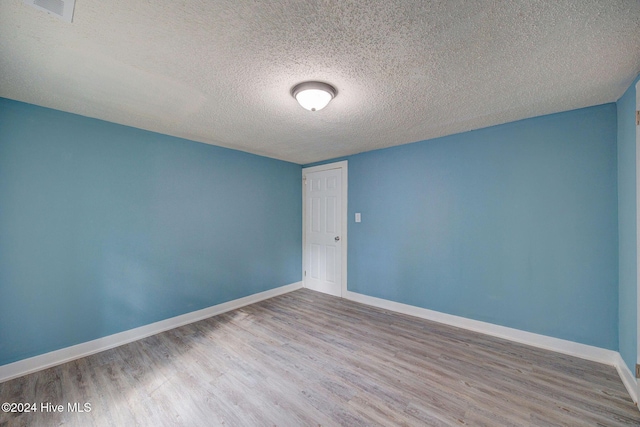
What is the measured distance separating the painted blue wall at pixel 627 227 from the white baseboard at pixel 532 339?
126mm

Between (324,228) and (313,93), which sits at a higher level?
(313,93)

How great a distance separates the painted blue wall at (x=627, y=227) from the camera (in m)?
1.80

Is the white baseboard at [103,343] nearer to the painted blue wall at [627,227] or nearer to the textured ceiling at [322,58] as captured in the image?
the textured ceiling at [322,58]

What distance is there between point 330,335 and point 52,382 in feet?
8.07

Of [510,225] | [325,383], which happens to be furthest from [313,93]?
[510,225]

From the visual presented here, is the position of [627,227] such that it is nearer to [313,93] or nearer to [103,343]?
[313,93]

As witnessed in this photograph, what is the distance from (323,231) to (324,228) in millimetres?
62

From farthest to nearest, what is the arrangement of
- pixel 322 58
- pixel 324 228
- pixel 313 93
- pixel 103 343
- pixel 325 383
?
1. pixel 324 228
2. pixel 103 343
3. pixel 325 383
4. pixel 313 93
5. pixel 322 58

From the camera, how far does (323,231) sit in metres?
4.41

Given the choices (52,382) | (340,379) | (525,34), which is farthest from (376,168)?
(52,382)

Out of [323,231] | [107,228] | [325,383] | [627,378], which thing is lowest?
[325,383]

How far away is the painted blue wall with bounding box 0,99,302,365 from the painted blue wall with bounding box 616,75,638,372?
13.2 feet

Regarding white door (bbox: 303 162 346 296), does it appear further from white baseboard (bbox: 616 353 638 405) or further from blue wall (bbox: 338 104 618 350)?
white baseboard (bbox: 616 353 638 405)

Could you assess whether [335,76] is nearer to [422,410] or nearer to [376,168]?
[376,168]
